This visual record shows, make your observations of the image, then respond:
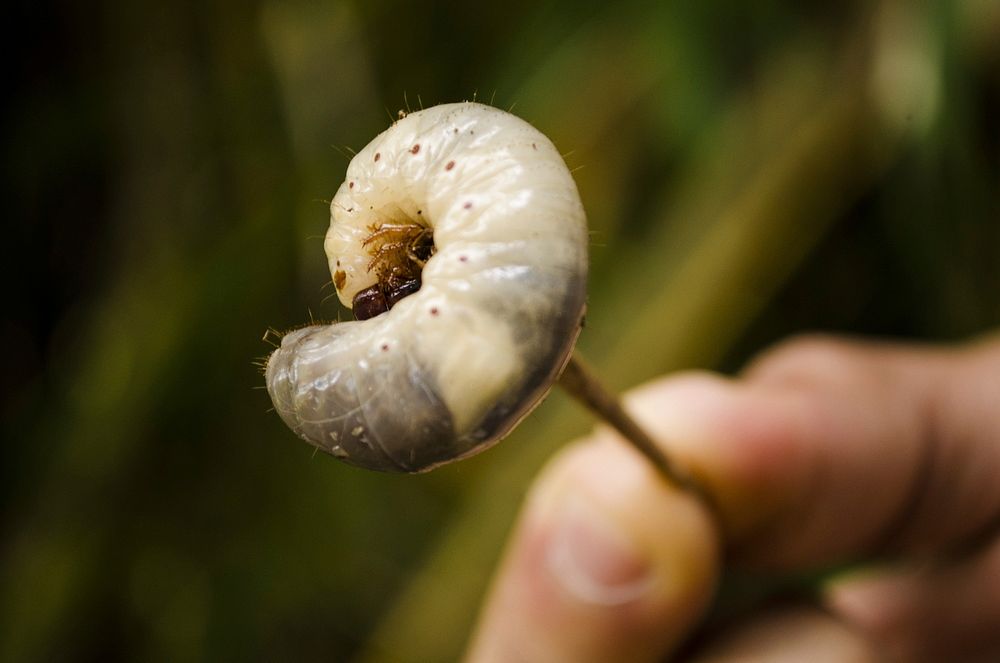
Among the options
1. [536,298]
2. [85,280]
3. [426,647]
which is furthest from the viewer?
[85,280]

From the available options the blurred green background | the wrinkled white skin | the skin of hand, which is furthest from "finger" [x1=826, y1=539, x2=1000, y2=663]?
the wrinkled white skin

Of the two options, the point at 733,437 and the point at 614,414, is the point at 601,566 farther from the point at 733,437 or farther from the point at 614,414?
the point at 614,414

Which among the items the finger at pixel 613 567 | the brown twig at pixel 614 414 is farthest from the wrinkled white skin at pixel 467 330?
the finger at pixel 613 567

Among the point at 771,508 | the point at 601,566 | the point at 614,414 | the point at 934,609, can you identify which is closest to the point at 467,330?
the point at 614,414

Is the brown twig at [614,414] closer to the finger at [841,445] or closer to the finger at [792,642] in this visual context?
the finger at [841,445]

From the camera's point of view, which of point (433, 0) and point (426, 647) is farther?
point (433, 0)

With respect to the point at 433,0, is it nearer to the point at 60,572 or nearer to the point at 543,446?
the point at 543,446

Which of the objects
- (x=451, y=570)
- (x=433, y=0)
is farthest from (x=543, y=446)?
(x=433, y=0)

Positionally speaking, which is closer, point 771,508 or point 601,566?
point 601,566
